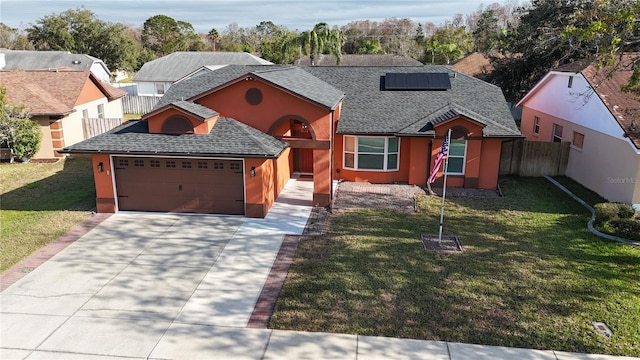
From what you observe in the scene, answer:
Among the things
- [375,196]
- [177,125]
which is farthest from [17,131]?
[375,196]

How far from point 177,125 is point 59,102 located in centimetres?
1247

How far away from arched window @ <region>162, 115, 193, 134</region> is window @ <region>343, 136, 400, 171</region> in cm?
664

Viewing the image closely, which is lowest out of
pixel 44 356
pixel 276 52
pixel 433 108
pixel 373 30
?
pixel 44 356

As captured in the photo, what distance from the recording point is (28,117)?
71.5ft

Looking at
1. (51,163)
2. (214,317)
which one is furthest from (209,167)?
(51,163)

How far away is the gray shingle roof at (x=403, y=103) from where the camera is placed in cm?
1809

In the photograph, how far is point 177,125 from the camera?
49.1 ft

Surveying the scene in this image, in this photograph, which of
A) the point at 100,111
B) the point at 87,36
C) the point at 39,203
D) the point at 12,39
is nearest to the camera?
the point at 39,203

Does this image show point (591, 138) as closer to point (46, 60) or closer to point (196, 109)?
point (196, 109)

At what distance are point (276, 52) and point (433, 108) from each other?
4857 cm

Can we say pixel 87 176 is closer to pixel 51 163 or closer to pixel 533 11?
pixel 51 163

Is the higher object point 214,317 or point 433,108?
point 433,108

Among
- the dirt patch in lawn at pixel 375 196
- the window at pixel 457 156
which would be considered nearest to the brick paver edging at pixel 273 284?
the dirt patch in lawn at pixel 375 196

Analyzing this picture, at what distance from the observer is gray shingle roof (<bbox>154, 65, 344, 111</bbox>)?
627 inches
